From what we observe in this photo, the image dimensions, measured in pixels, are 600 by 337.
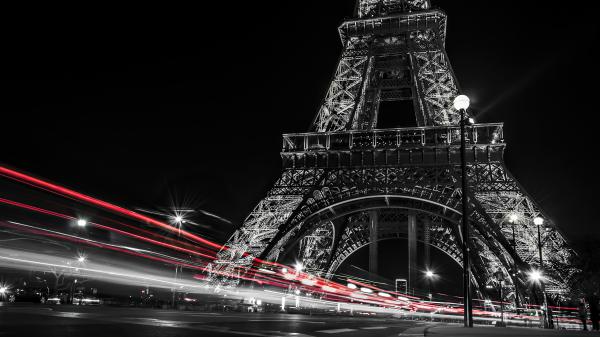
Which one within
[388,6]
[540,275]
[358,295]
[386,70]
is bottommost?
[358,295]

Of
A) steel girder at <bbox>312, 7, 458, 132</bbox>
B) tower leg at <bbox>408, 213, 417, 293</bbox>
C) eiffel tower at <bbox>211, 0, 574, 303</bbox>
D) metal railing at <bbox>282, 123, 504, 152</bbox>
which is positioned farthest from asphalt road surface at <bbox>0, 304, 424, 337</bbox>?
tower leg at <bbox>408, 213, 417, 293</bbox>

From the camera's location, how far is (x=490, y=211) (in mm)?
34094

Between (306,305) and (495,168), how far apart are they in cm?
2507

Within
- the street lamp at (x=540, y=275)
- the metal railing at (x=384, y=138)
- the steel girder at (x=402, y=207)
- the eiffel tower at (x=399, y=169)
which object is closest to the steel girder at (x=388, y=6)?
the eiffel tower at (x=399, y=169)

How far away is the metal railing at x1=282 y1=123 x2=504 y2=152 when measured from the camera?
37.2 m

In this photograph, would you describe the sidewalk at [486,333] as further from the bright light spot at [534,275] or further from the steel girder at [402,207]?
the bright light spot at [534,275]

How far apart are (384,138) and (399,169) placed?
314 centimetres

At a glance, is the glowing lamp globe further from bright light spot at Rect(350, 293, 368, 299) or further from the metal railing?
bright light spot at Rect(350, 293, 368, 299)

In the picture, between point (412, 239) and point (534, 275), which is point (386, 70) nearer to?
point (412, 239)

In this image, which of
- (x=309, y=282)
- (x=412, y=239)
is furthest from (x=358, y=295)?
(x=309, y=282)

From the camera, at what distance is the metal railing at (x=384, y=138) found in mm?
37250

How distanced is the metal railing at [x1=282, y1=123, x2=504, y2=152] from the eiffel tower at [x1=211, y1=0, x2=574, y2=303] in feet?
0.27

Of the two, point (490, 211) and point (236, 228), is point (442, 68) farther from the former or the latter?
point (236, 228)

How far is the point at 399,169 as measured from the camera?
38750mm
